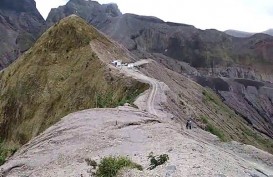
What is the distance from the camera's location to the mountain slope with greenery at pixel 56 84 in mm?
51344

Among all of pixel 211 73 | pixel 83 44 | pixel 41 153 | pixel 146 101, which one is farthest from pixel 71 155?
pixel 211 73

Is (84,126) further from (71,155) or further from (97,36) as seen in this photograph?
(97,36)

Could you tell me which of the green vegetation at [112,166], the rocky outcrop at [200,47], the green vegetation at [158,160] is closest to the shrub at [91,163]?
the green vegetation at [112,166]

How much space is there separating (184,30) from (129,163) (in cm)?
18000

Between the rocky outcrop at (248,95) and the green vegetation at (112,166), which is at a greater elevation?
the green vegetation at (112,166)

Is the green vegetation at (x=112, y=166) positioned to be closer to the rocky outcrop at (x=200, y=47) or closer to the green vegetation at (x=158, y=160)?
the green vegetation at (x=158, y=160)

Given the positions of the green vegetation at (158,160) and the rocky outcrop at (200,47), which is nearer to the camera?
the green vegetation at (158,160)

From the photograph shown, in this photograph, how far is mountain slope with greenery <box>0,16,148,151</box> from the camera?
51344 mm

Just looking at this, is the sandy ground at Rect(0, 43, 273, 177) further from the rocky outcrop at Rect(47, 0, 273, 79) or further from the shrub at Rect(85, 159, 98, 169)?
the rocky outcrop at Rect(47, 0, 273, 79)

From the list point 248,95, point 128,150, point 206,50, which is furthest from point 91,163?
point 206,50

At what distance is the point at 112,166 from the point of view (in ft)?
63.9

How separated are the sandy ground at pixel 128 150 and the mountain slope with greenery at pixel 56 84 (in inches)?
643

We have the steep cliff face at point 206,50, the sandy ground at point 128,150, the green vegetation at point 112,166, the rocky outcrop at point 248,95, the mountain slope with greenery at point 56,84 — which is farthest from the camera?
the steep cliff face at point 206,50

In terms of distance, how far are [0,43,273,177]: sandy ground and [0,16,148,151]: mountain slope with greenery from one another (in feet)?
53.6
